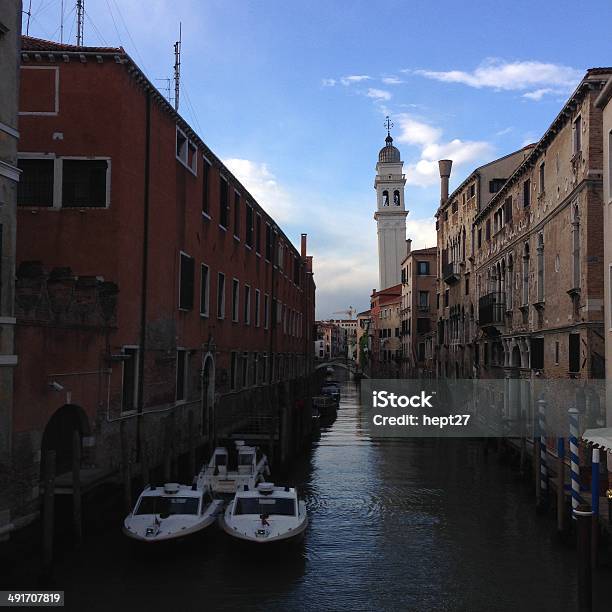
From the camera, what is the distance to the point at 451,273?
4212 cm

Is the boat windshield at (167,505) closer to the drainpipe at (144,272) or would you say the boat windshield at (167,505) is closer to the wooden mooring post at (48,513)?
the wooden mooring post at (48,513)

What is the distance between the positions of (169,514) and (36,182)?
8585 mm

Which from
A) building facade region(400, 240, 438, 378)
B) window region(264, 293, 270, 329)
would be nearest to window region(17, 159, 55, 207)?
window region(264, 293, 270, 329)

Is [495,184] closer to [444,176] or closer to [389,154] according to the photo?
[444,176]

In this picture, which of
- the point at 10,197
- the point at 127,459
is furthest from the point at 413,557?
the point at 10,197

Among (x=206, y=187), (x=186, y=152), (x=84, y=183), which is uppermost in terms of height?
(x=186, y=152)

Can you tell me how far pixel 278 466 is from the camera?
22.7m

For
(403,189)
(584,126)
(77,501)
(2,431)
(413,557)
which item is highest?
(403,189)

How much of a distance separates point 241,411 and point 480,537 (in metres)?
13.3

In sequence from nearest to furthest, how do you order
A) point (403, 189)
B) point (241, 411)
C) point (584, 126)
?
point (584, 126)
point (241, 411)
point (403, 189)

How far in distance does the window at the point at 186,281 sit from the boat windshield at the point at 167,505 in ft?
25.2

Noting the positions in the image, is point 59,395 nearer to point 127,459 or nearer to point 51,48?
point 127,459

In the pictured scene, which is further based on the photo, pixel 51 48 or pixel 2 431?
pixel 51 48

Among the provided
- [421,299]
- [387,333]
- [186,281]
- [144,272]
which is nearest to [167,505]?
[144,272]
